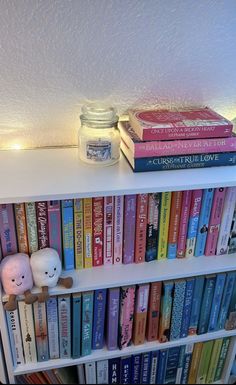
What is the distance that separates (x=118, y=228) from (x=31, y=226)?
215mm

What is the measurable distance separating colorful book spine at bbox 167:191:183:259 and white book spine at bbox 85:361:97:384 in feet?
1.33

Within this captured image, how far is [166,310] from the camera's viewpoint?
1028 millimetres

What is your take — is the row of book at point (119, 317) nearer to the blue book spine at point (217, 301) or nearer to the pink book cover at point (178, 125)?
the blue book spine at point (217, 301)

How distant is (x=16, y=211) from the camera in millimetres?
853

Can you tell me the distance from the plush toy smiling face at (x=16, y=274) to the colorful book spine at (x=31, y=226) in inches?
1.2

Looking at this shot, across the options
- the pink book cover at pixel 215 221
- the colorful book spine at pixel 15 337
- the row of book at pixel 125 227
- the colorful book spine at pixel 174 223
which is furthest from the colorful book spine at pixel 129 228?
the colorful book spine at pixel 15 337

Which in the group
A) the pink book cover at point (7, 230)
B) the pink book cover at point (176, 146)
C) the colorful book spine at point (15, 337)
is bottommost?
the colorful book spine at point (15, 337)

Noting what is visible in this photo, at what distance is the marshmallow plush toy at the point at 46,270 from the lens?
2.86 feet

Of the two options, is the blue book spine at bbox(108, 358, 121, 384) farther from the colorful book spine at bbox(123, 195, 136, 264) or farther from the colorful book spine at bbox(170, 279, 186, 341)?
the colorful book spine at bbox(123, 195, 136, 264)

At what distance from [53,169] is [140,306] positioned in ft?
1.45

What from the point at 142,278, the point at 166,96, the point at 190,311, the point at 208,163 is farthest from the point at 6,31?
the point at 190,311

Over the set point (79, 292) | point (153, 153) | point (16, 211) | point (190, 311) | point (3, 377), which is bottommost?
point (3, 377)

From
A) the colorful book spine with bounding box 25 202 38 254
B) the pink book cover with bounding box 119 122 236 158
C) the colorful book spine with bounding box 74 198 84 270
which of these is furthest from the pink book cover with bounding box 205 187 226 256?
the colorful book spine with bounding box 25 202 38 254

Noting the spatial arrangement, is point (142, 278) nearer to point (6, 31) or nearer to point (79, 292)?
point (79, 292)
